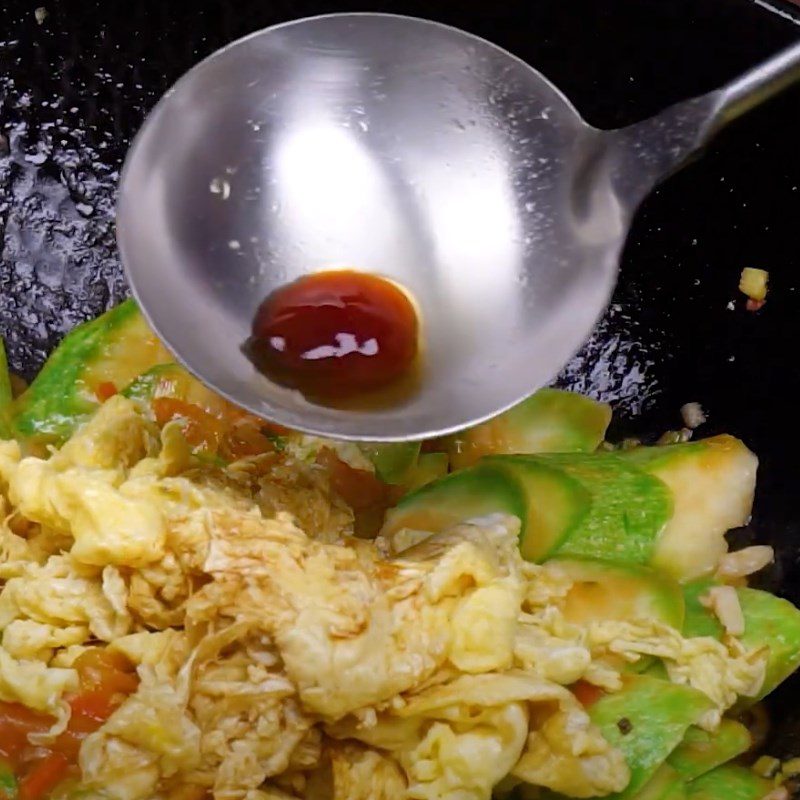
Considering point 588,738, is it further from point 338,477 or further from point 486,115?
point 486,115

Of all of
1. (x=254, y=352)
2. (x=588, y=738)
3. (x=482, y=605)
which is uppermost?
(x=254, y=352)

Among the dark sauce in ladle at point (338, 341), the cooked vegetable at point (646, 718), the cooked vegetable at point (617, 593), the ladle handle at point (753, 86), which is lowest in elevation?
the cooked vegetable at point (646, 718)

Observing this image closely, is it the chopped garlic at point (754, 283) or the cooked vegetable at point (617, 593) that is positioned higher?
the chopped garlic at point (754, 283)

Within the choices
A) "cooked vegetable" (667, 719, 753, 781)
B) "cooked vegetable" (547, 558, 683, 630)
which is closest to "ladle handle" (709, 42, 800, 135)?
"cooked vegetable" (547, 558, 683, 630)

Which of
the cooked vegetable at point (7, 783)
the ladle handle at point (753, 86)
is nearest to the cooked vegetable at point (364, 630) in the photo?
the cooked vegetable at point (7, 783)

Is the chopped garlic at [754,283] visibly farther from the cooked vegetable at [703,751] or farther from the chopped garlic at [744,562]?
the cooked vegetable at [703,751]

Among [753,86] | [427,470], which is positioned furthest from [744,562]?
[753,86]

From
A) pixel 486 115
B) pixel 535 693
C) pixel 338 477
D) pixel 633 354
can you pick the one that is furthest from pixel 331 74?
pixel 535 693

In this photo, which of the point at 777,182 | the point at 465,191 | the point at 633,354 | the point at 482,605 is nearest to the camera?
the point at 482,605
